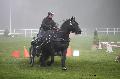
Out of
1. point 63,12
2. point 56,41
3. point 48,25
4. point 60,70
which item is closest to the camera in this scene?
point 60,70

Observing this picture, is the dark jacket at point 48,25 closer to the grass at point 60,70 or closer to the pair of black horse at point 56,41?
the pair of black horse at point 56,41

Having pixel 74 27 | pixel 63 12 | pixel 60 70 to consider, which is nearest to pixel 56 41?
pixel 74 27

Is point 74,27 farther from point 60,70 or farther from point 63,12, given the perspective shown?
point 63,12

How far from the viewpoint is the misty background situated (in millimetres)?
78875

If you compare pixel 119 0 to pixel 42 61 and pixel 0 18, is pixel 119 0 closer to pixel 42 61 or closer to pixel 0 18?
pixel 0 18

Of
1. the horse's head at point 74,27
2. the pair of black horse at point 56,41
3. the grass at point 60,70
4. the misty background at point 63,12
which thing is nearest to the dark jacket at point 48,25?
the pair of black horse at point 56,41

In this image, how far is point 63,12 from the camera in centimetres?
8600

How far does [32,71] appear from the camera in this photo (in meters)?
19.5

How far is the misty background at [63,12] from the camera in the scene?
3105 inches

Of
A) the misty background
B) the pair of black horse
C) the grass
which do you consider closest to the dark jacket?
the pair of black horse

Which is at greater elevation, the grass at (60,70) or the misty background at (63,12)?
the misty background at (63,12)

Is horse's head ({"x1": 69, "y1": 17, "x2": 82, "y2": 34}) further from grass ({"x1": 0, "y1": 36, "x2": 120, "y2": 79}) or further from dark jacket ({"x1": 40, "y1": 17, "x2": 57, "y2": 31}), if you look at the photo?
grass ({"x1": 0, "y1": 36, "x2": 120, "y2": 79})

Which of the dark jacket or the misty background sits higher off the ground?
the misty background

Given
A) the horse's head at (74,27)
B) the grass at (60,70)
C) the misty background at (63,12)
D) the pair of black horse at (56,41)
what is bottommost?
the grass at (60,70)
